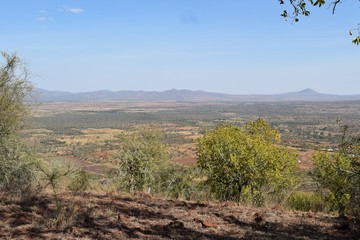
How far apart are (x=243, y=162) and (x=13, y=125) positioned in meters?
12.2

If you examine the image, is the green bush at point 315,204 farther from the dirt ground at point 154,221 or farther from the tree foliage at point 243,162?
the tree foliage at point 243,162

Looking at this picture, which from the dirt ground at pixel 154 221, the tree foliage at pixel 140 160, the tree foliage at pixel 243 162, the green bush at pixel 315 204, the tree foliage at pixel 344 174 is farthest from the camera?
the tree foliage at pixel 140 160

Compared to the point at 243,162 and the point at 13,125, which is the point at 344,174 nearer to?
the point at 243,162

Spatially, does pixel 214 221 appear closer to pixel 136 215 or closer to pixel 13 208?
pixel 136 215

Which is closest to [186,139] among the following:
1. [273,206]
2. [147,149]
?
[147,149]

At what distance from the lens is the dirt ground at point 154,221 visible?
6.66m

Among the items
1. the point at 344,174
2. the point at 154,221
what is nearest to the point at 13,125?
the point at 154,221

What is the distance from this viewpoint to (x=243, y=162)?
2023 cm

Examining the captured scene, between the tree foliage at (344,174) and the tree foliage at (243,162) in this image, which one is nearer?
the tree foliage at (344,174)

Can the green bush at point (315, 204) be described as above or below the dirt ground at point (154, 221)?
below

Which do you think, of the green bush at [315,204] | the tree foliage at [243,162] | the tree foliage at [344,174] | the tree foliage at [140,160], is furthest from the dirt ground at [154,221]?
the tree foliage at [140,160]

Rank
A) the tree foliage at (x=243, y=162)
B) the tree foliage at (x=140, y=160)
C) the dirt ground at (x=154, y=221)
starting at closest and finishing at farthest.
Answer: the dirt ground at (x=154, y=221)
the tree foliage at (x=243, y=162)
the tree foliage at (x=140, y=160)

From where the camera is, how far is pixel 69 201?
860cm

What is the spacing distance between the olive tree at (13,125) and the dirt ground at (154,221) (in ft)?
17.5
